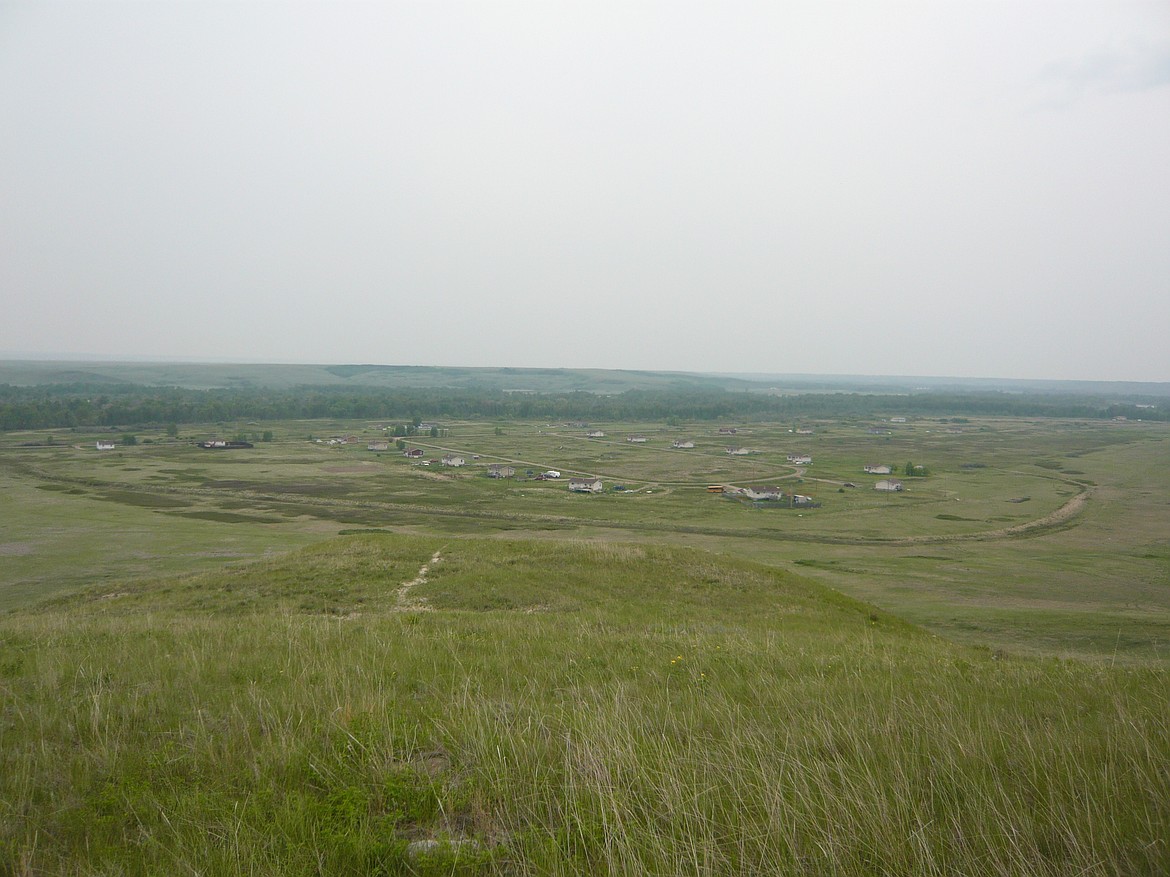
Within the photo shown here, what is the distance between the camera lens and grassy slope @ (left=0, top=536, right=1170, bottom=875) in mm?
3760

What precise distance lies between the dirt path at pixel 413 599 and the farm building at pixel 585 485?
49.2 metres

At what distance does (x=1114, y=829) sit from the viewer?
3645mm

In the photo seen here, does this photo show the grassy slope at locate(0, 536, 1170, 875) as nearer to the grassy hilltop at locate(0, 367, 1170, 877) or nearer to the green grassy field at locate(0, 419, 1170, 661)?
the grassy hilltop at locate(0, 367, 1170, 877)

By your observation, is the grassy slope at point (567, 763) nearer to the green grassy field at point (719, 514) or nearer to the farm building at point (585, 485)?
the green grassy field at point (719, 514)

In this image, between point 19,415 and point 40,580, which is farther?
point 19,415

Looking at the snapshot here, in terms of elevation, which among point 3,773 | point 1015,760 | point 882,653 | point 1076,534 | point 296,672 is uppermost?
point 1015,760

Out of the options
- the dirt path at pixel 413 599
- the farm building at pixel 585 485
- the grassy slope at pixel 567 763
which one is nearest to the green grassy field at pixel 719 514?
the farm building at pixel 585 485

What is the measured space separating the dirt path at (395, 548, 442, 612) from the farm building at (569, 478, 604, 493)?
161 ft

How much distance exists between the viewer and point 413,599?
20328 millimetres

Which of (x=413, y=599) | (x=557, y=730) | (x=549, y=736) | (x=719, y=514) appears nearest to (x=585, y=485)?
(x=719, y=514)

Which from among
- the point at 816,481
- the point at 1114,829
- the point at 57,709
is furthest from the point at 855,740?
the point at 816,481

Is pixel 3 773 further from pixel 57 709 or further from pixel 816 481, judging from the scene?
pixel 816 481

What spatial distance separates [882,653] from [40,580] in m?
37.2

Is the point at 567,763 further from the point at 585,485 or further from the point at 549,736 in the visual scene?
the point at 585,485
